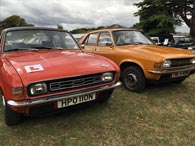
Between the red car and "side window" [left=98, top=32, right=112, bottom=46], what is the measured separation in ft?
6.47

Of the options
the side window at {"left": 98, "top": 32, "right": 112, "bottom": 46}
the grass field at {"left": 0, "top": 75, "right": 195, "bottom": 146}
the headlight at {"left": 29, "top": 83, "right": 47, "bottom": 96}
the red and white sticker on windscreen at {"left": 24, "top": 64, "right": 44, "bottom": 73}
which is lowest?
the grass field at {"left": 0, "top": 75, "right": 195, "bottom": 146}

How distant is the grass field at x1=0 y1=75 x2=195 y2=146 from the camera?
3082 mm

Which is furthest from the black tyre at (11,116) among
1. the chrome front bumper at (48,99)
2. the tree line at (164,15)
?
the tree line at (164,15)

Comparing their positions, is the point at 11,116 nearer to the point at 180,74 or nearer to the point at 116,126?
the point at 116,126

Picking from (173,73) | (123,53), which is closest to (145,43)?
(123,53)

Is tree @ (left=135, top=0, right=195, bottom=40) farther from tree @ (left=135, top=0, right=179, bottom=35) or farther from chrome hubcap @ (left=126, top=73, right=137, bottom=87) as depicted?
chrome hubcap @ (left=126, top=73, right=137, bottom=87)

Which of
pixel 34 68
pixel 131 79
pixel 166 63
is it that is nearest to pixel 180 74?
pixel 166 63

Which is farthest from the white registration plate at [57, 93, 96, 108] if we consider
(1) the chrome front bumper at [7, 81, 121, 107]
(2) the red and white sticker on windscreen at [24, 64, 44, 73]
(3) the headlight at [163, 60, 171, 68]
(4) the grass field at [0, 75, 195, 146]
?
(3) the headlight at [163, 60, 171, 68]

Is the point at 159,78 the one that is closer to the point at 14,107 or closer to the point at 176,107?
the point at 176,107

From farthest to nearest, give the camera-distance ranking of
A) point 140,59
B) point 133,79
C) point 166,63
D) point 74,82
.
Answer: point 133,79 → point 140,59 → point 166,63 → point 74,82

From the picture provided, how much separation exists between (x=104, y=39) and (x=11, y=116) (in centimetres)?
356

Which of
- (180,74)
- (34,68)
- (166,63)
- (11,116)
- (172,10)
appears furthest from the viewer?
(172,10)

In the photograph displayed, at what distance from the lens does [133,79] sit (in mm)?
5184

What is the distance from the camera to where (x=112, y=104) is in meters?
4.45
